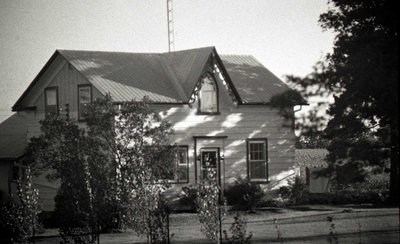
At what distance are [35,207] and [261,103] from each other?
59.3 ft

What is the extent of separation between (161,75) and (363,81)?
24108 mm

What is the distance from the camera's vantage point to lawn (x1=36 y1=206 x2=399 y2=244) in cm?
2131

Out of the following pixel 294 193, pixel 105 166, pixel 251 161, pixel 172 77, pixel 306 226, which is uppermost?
pixel 172 77

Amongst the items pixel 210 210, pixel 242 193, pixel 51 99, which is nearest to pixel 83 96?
pixel 51 99

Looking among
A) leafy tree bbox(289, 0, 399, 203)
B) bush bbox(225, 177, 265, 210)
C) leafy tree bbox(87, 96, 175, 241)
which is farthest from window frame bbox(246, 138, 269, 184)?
leafy tree bbox(289, 0, 399, 203)

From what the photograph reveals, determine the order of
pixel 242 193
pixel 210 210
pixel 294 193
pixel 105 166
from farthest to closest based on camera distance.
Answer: pixel 294 193 → pixel 242 193 → pixel 105 166 → pixel 210 210

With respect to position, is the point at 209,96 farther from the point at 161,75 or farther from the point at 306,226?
the point at 306,226

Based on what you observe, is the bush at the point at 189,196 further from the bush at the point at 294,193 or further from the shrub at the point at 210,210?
the shrub at the point at 210,210

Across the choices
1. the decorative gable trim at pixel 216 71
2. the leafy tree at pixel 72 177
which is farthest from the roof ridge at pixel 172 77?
the leafy tree at pixel 72 177

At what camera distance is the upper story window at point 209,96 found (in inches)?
1383

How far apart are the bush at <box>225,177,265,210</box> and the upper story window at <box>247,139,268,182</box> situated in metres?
1.52

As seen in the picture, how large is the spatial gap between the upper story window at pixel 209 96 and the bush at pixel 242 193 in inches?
146

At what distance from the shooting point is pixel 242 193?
111 feet

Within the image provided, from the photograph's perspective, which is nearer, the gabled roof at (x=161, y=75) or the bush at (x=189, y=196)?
the bush at (x=189, y=196)
